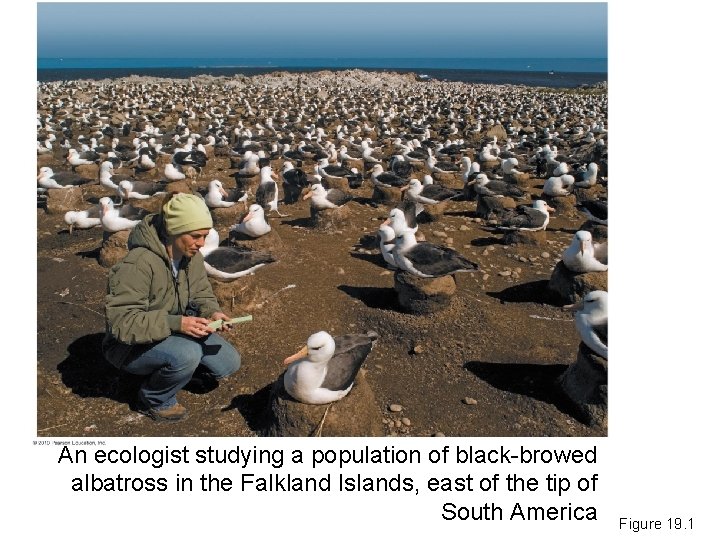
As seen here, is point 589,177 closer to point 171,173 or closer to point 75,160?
point 171,173

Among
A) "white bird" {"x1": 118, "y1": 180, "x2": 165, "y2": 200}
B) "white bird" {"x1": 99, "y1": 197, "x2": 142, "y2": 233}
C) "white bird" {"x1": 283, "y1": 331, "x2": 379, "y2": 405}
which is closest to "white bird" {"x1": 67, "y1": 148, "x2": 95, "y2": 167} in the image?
"white bird" {"x1": 118, "y1": 180, "x2": 165, "y2": 200}

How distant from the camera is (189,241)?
4.72 meters

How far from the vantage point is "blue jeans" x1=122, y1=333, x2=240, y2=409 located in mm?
4980

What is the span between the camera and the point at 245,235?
9.48 meters

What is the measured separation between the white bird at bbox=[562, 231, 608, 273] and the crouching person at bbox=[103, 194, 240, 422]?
16.0 ft

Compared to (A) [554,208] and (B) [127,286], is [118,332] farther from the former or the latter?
(A) [554,208]

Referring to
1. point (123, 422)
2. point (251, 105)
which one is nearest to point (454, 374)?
point (123, 422)

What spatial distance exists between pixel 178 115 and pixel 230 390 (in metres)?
28.2

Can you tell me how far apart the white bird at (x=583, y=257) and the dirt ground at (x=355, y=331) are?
2.22ft

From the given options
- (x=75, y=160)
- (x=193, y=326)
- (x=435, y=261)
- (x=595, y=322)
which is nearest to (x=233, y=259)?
(x=435, y=261)

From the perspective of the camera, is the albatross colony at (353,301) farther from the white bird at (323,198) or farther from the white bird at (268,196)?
the white bird at (323,198)

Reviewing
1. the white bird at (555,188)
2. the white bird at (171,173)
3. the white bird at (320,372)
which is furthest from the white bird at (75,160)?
the white bird at (320,372)

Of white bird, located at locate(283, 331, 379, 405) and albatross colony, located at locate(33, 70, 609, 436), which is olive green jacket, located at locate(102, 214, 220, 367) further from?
albatross colony, located at locate(33, 70, 609, 436)

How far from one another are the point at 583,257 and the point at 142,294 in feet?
18.6
